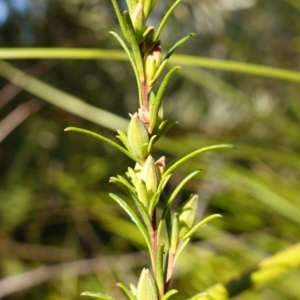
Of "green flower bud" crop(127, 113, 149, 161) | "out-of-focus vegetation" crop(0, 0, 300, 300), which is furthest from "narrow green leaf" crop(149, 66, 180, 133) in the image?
"out-of-focus vegetation" crop(0, 0, 300, 300)

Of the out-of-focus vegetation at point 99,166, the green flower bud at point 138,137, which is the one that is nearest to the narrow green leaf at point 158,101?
the green flower bud at point 138,137

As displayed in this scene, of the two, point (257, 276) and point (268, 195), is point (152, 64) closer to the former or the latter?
A: point (257, 276)

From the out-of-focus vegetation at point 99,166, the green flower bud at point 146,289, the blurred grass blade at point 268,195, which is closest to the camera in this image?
the green flower bud at point 146,289

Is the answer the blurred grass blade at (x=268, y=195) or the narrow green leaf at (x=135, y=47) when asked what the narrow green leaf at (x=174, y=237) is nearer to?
the narrow green leaf at (x=135, y=47)

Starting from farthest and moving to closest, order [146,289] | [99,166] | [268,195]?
[99,166] < [268,195] < [146,289]

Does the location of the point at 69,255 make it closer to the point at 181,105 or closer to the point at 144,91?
the point at 181,105

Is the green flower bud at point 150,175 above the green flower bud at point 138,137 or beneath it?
beneath

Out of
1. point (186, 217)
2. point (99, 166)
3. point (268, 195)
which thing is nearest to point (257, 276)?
point (186, 217)
